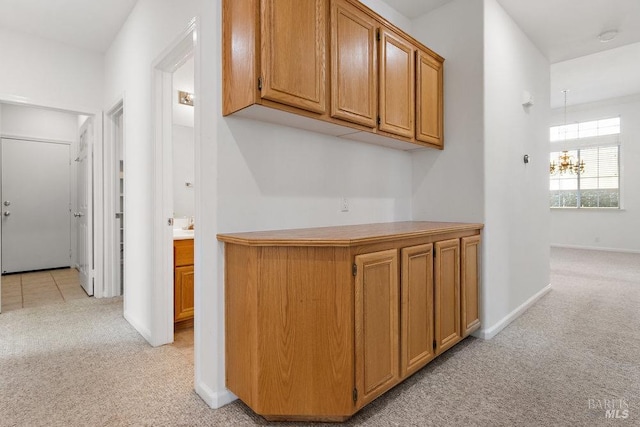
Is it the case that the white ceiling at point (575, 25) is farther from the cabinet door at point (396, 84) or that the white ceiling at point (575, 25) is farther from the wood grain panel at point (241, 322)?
the wood grain panel at point (241, 322)

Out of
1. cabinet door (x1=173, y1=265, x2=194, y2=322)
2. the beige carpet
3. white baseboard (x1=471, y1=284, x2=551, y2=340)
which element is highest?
cabinet door (x1=173, y1=265, x2=194, y2=322)

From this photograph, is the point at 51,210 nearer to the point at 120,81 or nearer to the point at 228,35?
the point at 120,81

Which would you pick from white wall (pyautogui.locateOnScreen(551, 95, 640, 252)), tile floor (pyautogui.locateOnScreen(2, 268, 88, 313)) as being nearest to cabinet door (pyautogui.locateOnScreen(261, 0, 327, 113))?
tile floor (pyautogui.locateOnScreen(2, 268, 88, 313))

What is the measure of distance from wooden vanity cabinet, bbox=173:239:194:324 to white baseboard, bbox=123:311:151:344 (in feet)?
0.70

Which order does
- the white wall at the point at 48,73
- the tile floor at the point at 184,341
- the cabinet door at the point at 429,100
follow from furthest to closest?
1. the white wall at the point at 48,73
2. the cabinet door at the point at 429,100
3. the tile floor at the point at 184,341

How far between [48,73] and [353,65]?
11.2ft

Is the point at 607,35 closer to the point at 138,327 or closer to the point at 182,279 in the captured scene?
the point at 182,279

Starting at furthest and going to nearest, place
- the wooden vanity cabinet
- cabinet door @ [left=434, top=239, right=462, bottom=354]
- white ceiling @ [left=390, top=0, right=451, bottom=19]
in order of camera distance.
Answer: white ceiling @ [left=390, top=0, right=451, bottom=19]
the wooden vanity cabinet
cabinet door @ [left=434, top=239, right=462, bottom=354]

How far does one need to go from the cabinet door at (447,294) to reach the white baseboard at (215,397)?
1.29 metres

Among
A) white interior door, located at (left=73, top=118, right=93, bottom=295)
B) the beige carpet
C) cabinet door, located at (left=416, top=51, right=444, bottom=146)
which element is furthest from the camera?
white interior door, located at (left=73, top=118, right=93, bottom=295)

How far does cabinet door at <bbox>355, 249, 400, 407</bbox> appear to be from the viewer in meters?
1.59

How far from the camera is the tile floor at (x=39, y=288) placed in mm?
3679

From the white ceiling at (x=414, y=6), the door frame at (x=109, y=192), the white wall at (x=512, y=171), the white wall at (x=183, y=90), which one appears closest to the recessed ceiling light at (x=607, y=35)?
the white wall at (x=512, y=171)

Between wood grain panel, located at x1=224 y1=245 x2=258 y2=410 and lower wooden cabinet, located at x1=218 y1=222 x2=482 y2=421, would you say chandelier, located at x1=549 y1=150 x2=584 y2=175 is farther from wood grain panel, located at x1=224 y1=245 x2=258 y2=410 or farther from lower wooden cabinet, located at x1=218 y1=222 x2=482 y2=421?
wood grain panel, located at x1=224 y1=245 x2=258 y2=410
